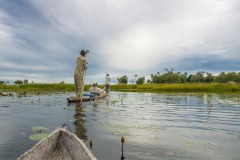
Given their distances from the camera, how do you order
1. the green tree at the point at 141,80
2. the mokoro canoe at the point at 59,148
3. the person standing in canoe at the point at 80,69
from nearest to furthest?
1. the mokoro canoe at the point at 59,148
2. the person standing in canoe at the point at 80,69
3. the green tree at the point at 141,80

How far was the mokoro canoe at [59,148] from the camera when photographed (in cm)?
523

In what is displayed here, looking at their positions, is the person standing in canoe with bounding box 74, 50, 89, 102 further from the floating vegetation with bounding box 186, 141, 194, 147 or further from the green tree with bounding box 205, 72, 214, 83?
the green tree with bounding box 205, 72, 214, 83

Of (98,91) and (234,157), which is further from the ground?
(98,91)

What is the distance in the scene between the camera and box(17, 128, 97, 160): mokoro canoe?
5.23 m

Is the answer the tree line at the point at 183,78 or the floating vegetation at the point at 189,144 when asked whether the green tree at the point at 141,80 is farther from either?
the floating vegetation at the point at 189,144

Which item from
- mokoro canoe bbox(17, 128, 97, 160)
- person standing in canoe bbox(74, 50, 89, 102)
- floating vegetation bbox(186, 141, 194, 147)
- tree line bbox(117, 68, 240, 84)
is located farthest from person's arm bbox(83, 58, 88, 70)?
tree line bbox(117, 68, 240, 84)

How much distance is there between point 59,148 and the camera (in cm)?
607

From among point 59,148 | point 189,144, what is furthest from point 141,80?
point 59,148

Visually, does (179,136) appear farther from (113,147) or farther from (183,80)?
(183,80)

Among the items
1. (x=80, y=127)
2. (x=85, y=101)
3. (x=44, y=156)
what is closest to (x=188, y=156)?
(x=44, y=156)

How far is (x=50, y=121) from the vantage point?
13.0m

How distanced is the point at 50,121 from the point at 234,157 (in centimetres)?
848

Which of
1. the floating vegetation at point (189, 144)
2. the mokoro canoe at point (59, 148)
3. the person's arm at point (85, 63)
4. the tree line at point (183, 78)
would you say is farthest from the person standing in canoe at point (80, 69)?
the tree line at point (183, 78)

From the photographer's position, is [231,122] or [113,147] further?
[231,122]
